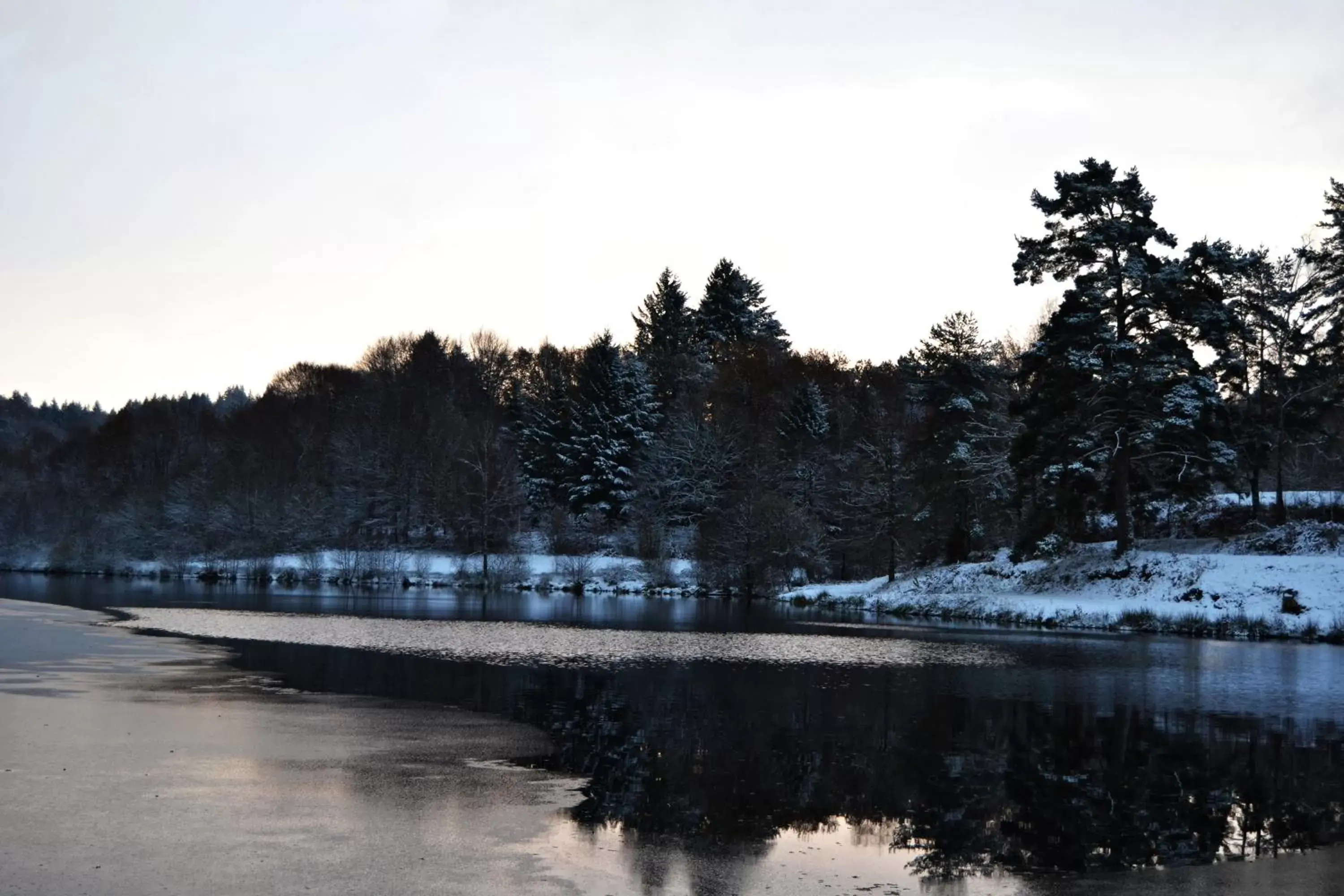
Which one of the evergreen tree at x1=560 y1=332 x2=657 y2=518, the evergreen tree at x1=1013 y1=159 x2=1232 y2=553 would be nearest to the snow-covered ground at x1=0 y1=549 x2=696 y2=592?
the evergreen tree at x1=560 y1=332 x2=657 y2=518

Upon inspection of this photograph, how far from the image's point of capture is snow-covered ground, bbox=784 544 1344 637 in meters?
40.2

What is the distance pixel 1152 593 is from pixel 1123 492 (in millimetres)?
4391

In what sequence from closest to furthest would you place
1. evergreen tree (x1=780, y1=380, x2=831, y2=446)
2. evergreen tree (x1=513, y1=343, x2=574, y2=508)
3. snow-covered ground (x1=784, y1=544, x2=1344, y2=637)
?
snow-covered ground (x1=784, y1=544, x2=1344, y2=637) → evergreen tree (x1=780, y1=380, x2=831, y2=446) → evergreen tree (x1=513, y1=343, x2=574, y2=508)

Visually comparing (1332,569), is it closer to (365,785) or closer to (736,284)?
(365,785)

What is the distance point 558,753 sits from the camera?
52.3 ft

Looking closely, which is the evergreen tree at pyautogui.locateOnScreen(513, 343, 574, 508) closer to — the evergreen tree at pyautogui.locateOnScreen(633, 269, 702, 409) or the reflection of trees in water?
the evergreen tree at pyautogui.locateOnScreen(633, 269, 702, 409)

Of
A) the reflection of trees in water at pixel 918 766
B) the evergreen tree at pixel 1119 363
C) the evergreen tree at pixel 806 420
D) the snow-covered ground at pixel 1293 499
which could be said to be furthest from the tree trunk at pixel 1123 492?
the evergreen tree at pixel 806 420

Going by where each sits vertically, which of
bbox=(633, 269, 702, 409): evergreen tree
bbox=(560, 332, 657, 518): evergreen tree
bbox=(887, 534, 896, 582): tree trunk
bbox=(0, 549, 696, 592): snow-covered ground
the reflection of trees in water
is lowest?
the reflection of trees in water

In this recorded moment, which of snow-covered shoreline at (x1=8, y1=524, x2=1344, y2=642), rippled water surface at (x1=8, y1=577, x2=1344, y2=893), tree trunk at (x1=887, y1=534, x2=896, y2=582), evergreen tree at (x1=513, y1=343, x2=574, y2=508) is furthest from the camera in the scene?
evergreen tree at (x1=513, y1=343, x2=574, y2=508)

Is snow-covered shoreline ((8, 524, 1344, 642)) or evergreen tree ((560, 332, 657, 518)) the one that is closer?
snow-covered shoreline ((8, 524, 1344, 642))

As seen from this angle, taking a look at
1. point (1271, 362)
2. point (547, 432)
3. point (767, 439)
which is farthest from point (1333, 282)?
point (547, 432)

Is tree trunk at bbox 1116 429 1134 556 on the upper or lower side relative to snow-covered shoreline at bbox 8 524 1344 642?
upper

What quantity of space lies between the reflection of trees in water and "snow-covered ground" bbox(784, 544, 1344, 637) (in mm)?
20019

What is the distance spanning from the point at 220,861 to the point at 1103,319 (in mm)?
44574
